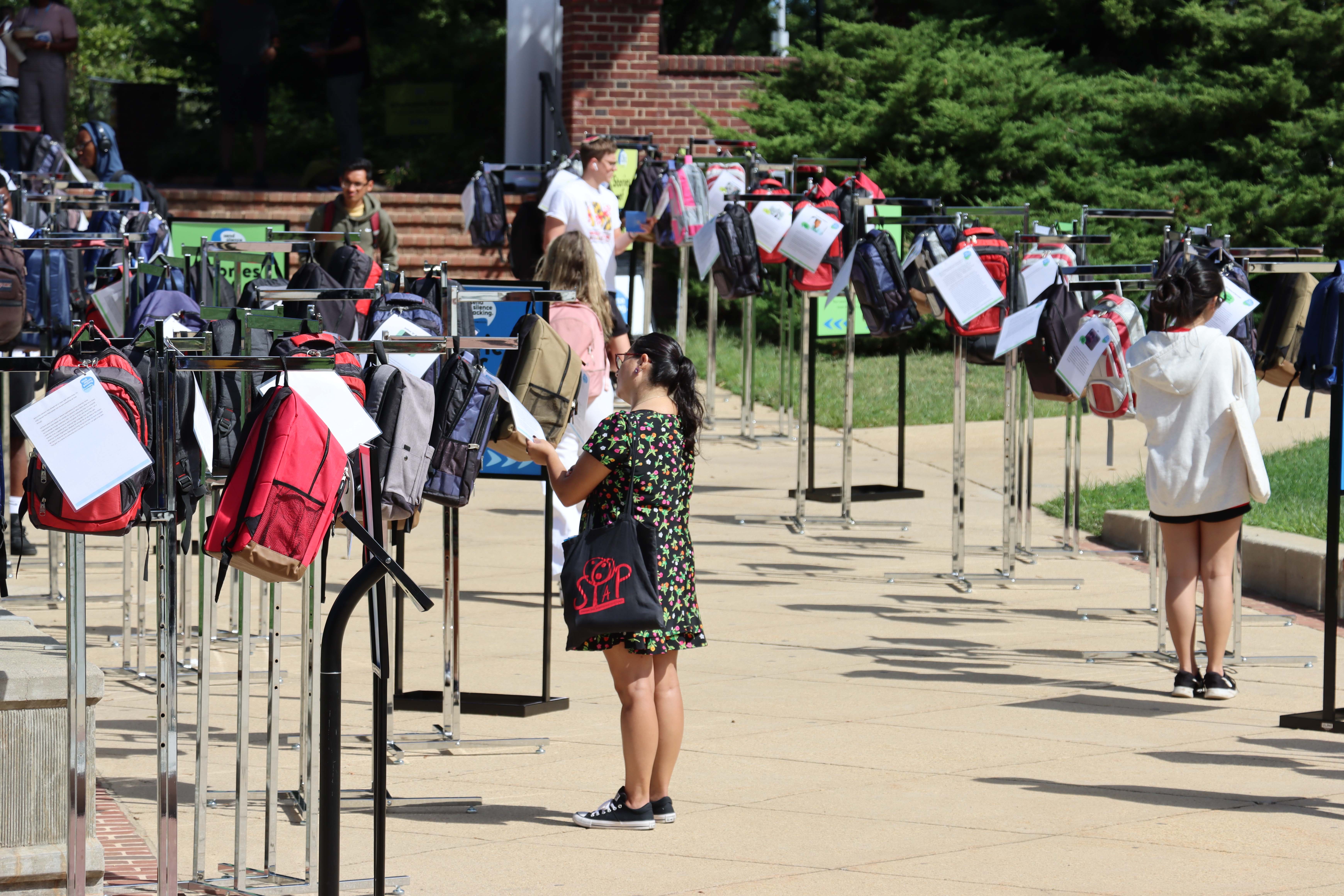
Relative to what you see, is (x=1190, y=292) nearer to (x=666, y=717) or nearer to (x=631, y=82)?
(x=666, y=717)

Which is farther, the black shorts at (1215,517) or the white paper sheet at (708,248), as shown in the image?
the white paper sheet at (708,248)

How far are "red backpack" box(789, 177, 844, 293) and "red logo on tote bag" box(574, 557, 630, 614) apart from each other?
5645 millimetres

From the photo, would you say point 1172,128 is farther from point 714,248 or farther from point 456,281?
point 456,281

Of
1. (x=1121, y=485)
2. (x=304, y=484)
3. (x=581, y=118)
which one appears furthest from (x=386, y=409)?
(x=581, y=118)

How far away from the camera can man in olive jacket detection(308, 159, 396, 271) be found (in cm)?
1170

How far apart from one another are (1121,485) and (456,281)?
6.79 m

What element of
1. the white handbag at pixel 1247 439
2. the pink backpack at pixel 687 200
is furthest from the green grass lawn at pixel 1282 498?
the pink backpack at pixel 687 200

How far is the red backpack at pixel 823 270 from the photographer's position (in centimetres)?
1102

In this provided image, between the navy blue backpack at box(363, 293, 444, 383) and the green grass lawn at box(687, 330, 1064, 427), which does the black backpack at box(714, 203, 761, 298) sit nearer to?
the green grass lawn at box(687, 330, 1064, 427)

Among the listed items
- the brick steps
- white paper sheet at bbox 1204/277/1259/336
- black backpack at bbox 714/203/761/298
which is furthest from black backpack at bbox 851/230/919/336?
the brick steps

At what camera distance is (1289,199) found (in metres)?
18.0

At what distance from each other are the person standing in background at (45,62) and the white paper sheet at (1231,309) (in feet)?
39.8

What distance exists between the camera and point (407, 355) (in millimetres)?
5883

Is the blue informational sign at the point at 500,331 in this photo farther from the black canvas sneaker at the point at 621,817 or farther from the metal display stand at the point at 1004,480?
the metal display stand at the point at 1004,480
